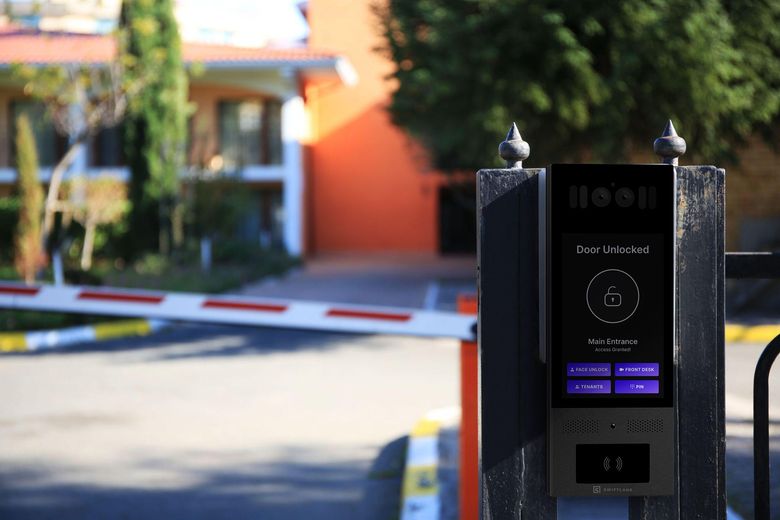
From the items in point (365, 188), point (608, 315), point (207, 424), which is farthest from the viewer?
point (365, 188)

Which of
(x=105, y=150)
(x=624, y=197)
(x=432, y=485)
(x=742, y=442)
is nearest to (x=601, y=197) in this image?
(x=624, y=197)

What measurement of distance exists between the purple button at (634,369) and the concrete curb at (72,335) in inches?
398

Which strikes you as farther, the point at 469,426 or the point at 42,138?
the point at 42,138

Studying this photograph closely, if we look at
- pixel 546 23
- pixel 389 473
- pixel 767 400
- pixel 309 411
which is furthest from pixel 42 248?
pixel 767 400

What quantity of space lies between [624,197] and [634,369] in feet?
1.13

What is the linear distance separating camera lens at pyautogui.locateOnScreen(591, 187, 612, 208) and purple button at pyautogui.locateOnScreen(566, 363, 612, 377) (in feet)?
1.04

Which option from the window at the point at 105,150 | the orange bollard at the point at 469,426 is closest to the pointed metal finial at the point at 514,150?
the orange bollard at the point at 469,426

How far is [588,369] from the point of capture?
200 centimetres

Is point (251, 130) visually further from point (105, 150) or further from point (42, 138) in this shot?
point (42, 138)

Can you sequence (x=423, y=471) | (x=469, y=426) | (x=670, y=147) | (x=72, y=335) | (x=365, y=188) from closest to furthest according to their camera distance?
(x=670, y=147)
(x=469, y=426)
(x=423, y=471)
(x=72, y=335)
(x=365, y=188)

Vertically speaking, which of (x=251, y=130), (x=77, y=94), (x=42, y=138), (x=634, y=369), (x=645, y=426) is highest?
(x=251, y=130)

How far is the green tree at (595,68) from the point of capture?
1214 cm

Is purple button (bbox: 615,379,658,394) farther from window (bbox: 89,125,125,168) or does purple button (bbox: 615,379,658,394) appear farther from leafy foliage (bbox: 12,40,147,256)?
window (bbox: 89,125,125,168)

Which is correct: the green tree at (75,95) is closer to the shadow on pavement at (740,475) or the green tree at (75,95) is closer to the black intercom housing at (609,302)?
the shadow on pavement at (740,475)
